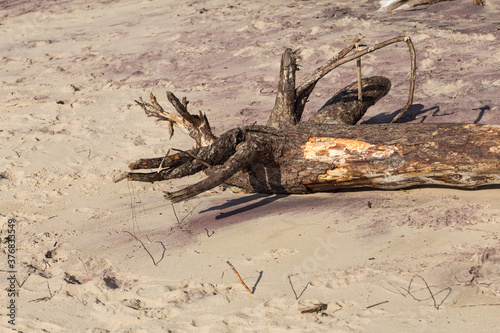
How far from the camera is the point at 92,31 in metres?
9.43

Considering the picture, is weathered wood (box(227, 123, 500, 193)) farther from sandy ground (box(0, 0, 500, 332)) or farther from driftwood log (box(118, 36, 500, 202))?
sandy ground (box(0, 0, 500, 332))

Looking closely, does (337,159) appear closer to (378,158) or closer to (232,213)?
(378,158)

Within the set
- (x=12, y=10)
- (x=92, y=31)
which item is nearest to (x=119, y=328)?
(x=92, y=31)

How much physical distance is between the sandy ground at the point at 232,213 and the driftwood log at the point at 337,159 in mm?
165

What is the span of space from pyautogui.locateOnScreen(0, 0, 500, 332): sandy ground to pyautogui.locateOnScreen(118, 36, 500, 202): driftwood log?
16 centimetres

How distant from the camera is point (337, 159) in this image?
412 cm

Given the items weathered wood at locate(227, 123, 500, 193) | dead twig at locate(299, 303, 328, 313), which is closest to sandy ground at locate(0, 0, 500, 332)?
dead twig at locate(299, 303, 328, 313)

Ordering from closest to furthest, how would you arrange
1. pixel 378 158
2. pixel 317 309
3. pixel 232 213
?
pixel 317 309
pixel 378 158
pixel 232 213

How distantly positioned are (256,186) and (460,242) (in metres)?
1.62

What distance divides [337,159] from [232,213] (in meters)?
0.88

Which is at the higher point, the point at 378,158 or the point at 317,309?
the point at 378,158

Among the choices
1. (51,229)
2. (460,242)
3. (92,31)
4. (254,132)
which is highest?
(92,31)

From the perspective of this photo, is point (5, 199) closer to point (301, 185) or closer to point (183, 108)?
point (183, 108)

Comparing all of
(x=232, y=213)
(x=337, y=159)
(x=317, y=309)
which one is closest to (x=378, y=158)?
(x=337, y=159)
